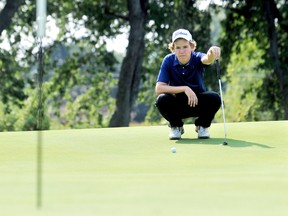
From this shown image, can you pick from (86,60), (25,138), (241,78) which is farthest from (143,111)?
(25,138)

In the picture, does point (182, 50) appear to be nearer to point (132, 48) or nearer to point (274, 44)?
point (132, 48)

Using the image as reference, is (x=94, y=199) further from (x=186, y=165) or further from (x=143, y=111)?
(x=143, y=111)

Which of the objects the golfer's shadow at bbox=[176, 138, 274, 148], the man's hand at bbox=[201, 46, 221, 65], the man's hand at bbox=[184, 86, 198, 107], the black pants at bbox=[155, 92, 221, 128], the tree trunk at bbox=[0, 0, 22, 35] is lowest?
the golfer's shadow at bbox=[176, 138, 274, 148]

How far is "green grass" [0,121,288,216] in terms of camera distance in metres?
3.75

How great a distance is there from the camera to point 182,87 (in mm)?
7773

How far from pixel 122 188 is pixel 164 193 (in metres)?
0.32

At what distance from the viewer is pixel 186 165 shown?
5.76 metres

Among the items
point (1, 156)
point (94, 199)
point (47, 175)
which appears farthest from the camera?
point (1, 156)

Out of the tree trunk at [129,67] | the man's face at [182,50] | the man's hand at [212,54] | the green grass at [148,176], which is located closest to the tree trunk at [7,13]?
the tree trunk at [129,67]

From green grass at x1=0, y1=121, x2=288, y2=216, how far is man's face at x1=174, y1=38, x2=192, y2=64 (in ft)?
2.85

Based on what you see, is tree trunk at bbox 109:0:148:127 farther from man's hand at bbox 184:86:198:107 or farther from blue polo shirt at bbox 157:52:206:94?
man's hand at bbox 184:86:198:107

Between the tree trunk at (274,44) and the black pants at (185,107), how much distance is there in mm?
16614

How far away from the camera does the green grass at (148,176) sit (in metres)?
3.75

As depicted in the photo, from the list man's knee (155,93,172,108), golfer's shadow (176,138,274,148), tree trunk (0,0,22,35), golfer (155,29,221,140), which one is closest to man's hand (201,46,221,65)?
golfer (155,29,221,140)
